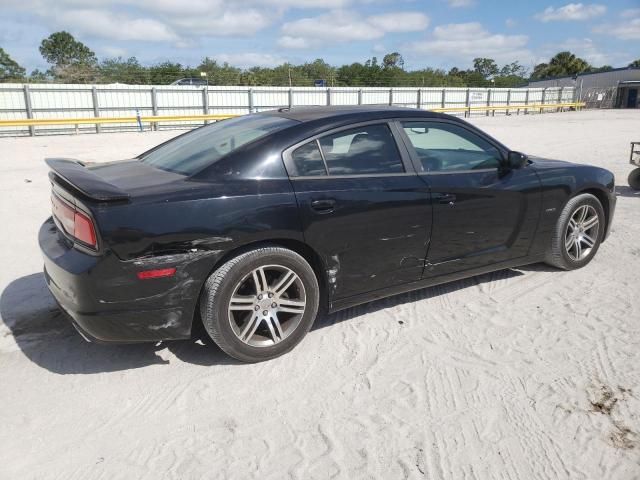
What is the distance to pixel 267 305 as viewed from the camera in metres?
3.25

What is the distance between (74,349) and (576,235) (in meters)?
A: 4.34

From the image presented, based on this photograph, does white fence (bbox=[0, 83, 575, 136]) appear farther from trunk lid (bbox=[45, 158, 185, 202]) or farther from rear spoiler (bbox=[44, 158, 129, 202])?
rear spoiler (bbox=[44, 158, 129, 202])

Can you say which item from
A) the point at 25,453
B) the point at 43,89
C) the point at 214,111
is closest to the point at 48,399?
the point at 25,453

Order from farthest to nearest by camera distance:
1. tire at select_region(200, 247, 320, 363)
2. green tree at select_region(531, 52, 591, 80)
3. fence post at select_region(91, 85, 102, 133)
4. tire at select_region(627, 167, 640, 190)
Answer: green tree at select_region(531, 52, 591, 80), fence post at select_region(91, 85, 102, 133), tire at select_region(627, 167, 640, 190), tire at select_region(200, 247, 320, 363)

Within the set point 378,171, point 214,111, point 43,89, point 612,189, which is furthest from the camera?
point 214,111

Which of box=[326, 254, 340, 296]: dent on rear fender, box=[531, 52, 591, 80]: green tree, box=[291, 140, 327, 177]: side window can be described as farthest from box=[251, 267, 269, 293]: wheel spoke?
box=[531, 52, 591, 80]: green tree

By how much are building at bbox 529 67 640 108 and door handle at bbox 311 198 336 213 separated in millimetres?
51934

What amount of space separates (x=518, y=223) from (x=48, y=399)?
11.9ft

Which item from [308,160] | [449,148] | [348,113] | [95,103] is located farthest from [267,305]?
[95,103]

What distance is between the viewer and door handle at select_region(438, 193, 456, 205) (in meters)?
3.79

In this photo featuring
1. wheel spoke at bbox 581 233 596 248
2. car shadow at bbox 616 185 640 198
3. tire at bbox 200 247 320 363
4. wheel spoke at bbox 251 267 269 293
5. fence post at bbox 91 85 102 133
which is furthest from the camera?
fence post at bbox 91 85 102 133

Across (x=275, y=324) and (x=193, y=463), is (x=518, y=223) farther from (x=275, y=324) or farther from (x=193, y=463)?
(x=193, y=463)

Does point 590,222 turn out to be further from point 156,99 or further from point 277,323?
point 156,99

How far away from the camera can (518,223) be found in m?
4.29
